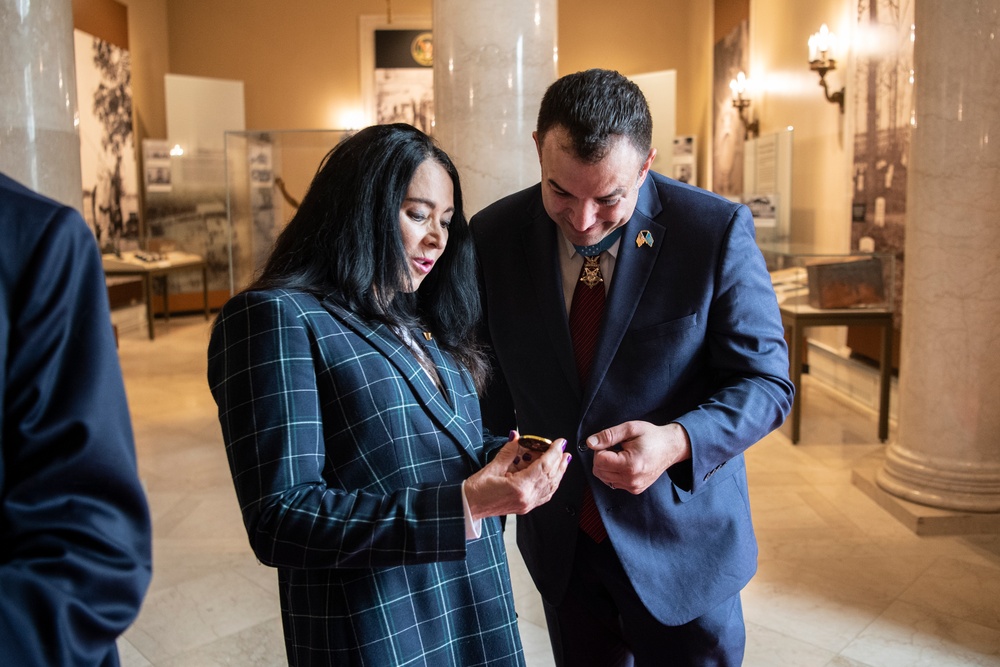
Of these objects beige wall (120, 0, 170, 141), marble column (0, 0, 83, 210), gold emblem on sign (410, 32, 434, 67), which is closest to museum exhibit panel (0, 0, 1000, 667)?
marble column (0, 0, 83, 210)

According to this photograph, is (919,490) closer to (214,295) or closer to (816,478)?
(816,478)

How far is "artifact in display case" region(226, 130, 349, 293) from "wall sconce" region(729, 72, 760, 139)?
17.5ft

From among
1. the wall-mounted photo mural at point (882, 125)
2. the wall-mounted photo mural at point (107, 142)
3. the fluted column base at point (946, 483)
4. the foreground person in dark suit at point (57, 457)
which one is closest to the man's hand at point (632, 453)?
the foreground person in dark suit at point (57, 457)

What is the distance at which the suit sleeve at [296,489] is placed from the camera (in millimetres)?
1457

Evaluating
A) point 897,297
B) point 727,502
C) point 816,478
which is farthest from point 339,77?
point 727,502

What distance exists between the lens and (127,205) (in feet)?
44.5

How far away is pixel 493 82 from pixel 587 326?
2820 millimetres

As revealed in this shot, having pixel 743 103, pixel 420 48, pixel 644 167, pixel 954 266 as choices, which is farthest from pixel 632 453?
pixel 420 48

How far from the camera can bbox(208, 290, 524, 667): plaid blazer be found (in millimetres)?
1465

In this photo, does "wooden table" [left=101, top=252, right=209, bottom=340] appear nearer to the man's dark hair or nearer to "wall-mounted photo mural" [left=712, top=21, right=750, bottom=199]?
"wall-mounted photo mural" [left=712, top=21, right=750, bottom=199]

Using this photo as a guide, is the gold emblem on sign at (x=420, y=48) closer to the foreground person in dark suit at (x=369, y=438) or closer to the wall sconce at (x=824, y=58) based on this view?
the wall sconce at (x=824, y=58)

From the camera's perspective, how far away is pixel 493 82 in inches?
181

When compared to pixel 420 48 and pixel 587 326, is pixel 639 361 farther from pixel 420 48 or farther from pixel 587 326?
pixel 420 48

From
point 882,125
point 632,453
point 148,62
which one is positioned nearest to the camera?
point 632,453
